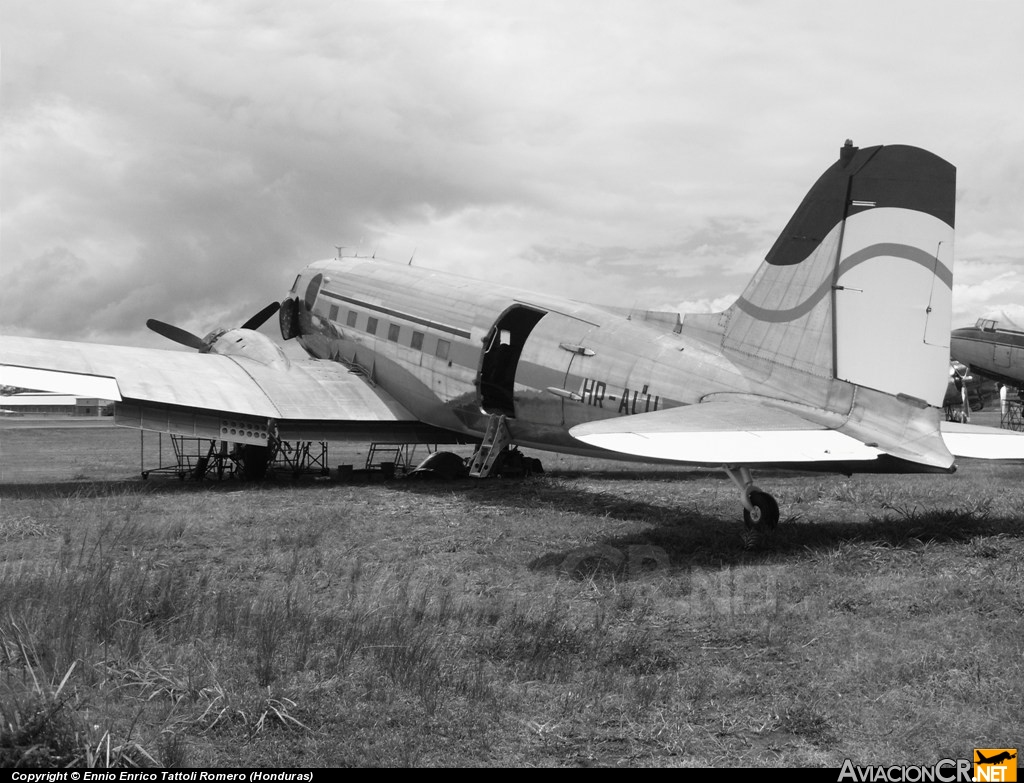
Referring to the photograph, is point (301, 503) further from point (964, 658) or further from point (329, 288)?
point (964, 658)

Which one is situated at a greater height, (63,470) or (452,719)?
(452,719)

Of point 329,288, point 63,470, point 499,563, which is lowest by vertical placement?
point 63,470

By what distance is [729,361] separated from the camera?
44.9ft

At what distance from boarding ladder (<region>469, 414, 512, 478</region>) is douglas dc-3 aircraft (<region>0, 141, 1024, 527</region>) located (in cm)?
5

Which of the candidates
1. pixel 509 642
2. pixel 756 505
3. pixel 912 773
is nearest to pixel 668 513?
pixel 756 505

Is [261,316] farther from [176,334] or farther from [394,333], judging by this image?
[394,333]

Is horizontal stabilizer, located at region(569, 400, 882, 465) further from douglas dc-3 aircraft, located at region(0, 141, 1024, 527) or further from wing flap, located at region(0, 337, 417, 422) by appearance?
wing flap, located at region(0, 337, 417, 422)

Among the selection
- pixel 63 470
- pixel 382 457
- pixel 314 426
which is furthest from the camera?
pixel 382 457

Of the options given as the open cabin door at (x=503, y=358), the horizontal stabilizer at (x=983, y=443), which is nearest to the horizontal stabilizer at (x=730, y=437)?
the horizontal stabilizer at (x=983, y=443)

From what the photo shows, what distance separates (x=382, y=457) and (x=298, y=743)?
30461mm

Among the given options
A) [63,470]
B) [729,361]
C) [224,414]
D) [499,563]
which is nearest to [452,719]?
[499,563]

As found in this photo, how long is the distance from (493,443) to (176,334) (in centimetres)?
1228

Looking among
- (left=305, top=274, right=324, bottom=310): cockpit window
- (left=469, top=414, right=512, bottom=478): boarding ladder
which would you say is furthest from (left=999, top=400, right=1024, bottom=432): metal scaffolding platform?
(left=305, top=274, right=324, bottom=310): cockpit window

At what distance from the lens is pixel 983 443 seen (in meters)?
12.1
